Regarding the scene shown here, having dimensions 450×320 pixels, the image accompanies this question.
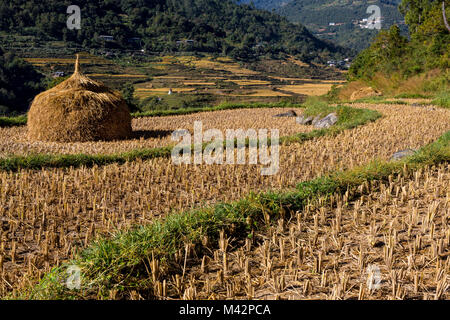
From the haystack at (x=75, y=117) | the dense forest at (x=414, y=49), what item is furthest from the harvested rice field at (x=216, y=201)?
the dense forest at (x=414, y=49)

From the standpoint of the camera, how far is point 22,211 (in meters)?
4.89

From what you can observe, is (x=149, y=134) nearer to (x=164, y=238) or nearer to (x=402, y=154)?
(x=402, y=154)

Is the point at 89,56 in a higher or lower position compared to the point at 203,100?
higher

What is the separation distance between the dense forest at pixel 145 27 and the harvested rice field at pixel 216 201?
56487 mm

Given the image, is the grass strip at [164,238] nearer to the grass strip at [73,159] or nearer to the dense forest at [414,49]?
the grass strip at [73,159]

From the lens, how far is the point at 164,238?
372cm

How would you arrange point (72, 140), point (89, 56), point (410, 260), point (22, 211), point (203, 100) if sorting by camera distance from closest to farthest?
point (410, 260)
point (22, 211)
point (72, 140)
point (203, 100)
point (89, 56)

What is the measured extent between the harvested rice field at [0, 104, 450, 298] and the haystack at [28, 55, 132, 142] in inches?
66.9

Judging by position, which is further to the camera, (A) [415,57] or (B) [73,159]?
(A) [415,57]

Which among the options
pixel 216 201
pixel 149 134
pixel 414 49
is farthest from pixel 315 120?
pixel 414 49

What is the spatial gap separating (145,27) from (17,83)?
159ft

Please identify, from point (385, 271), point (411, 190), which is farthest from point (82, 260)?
point (411, 190)
